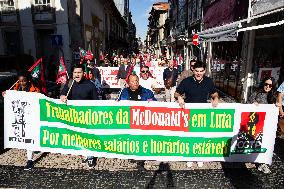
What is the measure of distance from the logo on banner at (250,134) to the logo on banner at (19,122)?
3.84m

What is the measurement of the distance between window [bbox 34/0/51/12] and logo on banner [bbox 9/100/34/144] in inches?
645

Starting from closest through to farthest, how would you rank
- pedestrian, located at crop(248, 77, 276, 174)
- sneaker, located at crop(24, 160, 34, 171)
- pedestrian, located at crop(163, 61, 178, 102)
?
sneaker, located at crop(24, 160, 34, 171) < pedestrian, located at crop(248, 77, 276, 174) < pedestrian, located at crop(163, 61, 178, 102)

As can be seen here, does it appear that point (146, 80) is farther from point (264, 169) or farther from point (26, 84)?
point (264, 169)

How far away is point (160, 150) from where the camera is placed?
15.6ft

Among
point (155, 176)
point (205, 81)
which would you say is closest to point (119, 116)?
point (155, 176)

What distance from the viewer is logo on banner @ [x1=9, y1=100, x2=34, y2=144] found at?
506 centimetres

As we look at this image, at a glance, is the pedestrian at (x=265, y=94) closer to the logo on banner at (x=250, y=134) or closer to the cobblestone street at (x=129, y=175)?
the logo on banner at (x=250, y=134)

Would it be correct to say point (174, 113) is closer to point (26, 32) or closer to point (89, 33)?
point (26, 32)

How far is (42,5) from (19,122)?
54.9ft

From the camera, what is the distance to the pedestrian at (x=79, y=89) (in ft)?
16.3

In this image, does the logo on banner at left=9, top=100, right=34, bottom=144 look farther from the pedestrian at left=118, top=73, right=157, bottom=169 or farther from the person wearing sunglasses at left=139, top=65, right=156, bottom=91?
the person wearing sunglasses at left=139, top=65, right=156, bottom=91

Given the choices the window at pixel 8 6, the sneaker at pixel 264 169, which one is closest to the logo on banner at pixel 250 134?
the sneaker at pixel 264 169

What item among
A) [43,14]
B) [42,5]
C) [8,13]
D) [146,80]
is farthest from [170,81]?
[8,13]

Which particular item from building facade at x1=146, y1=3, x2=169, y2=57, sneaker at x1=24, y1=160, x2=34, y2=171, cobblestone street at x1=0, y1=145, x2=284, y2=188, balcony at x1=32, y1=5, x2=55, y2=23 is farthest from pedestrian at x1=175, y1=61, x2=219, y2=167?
building facade at x1=146, y1=3, x2=169, y2=57
